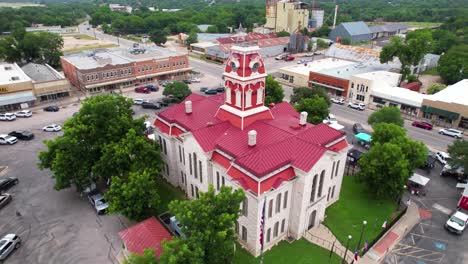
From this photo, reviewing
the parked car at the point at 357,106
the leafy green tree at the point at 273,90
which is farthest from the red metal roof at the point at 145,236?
the parked car at the point at 357,106

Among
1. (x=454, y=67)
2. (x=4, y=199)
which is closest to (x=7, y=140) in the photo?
(x=4, y=199)

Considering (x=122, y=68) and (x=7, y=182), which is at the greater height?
(x=122, y=68)

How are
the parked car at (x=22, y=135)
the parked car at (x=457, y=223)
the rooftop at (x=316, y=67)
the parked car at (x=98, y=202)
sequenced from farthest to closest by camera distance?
1. the rooftop at (x=316, y=67)
2. the parked car at (x=22, y=135)
3. the parked car at (x=98, y=202)
4. the parked car at (x=457, y=223)

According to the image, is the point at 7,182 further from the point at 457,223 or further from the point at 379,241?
the point at 457,223

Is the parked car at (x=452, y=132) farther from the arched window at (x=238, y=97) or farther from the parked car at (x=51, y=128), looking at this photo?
the parked car at (x=51, y=128)

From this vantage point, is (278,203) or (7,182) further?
(7,182)

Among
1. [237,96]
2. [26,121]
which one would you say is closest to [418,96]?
[237,96]
